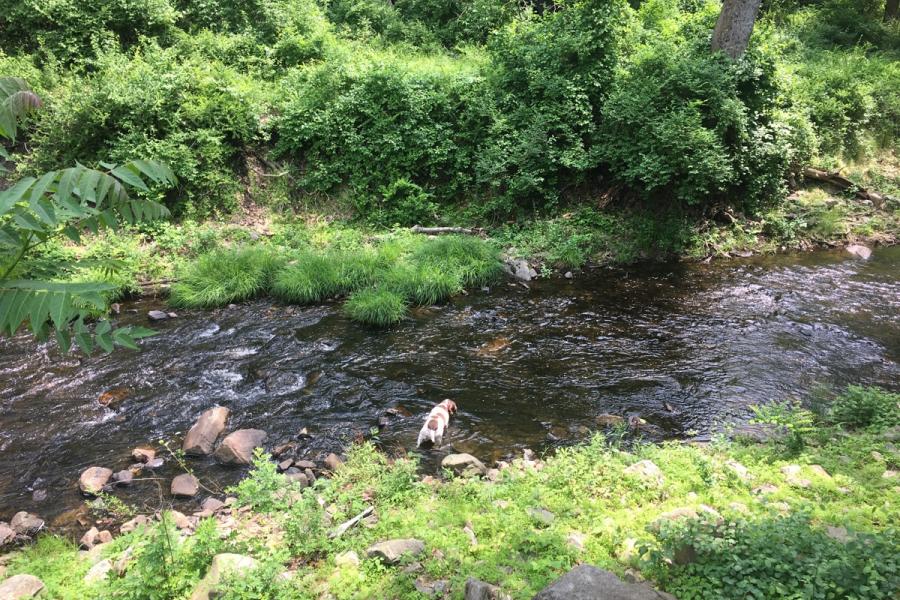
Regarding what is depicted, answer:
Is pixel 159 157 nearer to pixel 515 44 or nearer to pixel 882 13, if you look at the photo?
pixel 515 44

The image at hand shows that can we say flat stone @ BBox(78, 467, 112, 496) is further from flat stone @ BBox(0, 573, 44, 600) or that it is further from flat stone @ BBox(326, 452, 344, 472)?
flat stone @ BBox(326, 452, 344, 472)

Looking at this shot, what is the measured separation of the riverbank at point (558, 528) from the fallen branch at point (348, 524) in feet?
0.07

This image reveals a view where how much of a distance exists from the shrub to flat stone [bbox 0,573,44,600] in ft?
23.9

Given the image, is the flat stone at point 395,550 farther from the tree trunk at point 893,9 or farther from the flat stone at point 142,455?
the tree trunk at point 893,9

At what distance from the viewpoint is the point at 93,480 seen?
5.62 meters

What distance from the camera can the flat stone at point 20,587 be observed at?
3.73 m

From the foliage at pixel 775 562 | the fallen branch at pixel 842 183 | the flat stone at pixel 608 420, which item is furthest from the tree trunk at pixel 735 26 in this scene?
the foliage at pixel 775 562

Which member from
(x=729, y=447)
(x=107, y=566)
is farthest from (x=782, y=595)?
(x=107, y=566)

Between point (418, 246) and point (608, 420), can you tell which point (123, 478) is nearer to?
point (608, 420)

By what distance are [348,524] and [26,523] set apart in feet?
10.4

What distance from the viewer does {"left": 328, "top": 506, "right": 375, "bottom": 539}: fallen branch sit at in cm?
434

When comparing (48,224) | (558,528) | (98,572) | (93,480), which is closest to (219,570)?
(98,572)

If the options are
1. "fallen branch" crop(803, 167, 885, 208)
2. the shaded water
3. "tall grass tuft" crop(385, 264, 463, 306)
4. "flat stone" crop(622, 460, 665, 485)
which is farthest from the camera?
"fallen branch" crop(803, 167, 885, 208)

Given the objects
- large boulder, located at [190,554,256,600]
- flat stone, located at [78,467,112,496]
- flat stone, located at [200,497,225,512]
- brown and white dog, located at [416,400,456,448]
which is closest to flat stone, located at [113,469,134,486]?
flat stone, located at [78,467,112,496]
